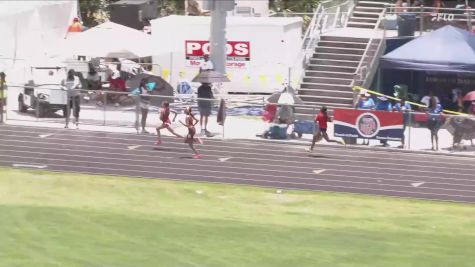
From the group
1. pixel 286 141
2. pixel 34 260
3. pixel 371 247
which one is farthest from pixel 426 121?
pixel 34 260

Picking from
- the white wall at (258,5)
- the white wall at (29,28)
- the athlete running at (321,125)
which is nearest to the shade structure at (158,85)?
the white wall at (29,28)

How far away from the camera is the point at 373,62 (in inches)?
1556

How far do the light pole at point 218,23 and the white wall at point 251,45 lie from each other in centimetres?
269

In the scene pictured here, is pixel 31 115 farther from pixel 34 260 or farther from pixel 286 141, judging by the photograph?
pixel 34 260

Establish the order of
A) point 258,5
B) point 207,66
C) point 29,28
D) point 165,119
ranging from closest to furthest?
point 165,119, point 207,66, point 29,28, point 258,5

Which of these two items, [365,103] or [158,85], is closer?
[365,103]

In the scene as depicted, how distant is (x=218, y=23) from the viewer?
38812 mm

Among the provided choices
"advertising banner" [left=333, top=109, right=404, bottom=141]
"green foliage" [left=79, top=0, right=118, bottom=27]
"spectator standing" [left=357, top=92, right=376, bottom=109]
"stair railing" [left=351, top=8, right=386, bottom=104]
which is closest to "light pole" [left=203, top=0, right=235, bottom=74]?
"stair railing" [left=351, top=8, right=386, bottom=104]

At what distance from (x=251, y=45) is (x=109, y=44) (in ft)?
17.6

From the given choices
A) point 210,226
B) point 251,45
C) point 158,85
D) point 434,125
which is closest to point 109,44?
point 158,85

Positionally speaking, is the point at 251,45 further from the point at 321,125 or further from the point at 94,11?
the point at 94,11

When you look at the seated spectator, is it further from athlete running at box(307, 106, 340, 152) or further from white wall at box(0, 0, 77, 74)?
white wall at box(0, 0, 77, 74)

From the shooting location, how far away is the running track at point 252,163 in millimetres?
28719

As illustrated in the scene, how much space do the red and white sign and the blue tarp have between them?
6.22 meters
